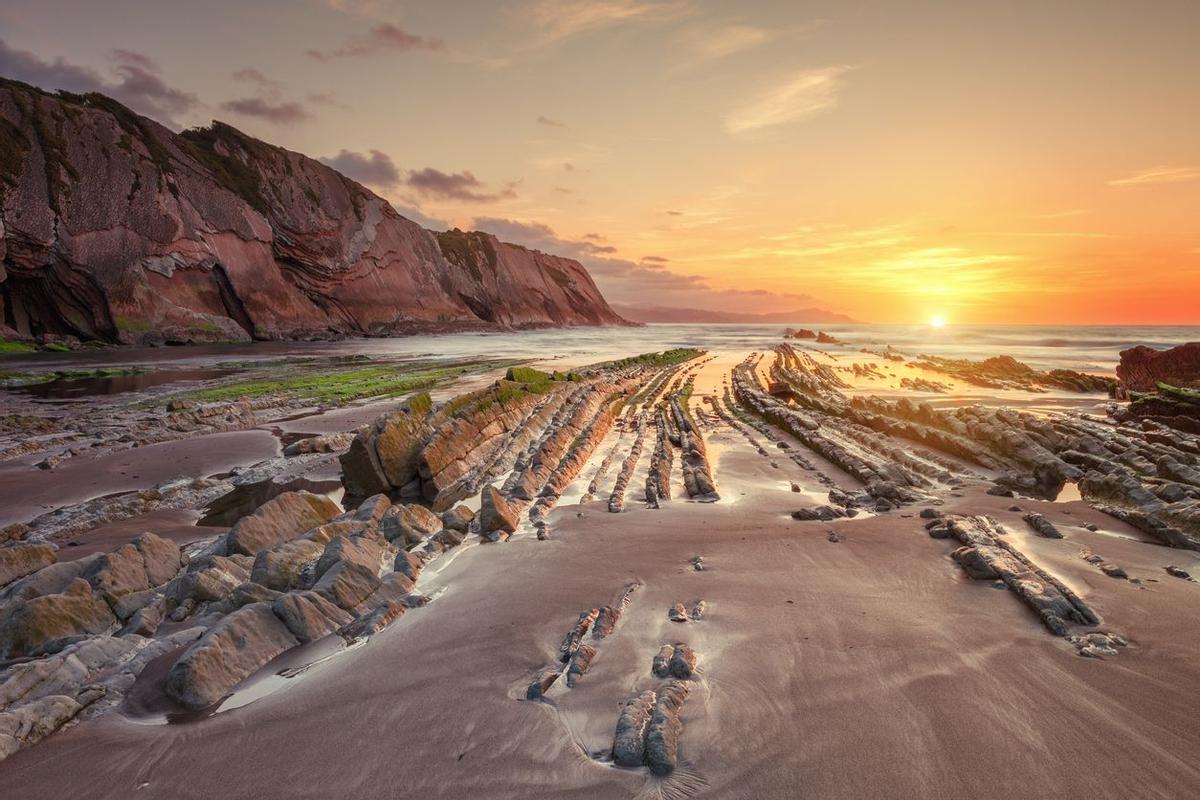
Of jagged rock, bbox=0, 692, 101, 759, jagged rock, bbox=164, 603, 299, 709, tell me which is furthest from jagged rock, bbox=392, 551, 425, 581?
jagged rock, bbox=0, 692, 101, 759

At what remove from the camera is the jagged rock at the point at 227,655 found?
4047mm

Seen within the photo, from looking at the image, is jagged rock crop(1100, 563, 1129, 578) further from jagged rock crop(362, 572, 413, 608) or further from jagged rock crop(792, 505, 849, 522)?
jagged rock crop(362, 572, 413, 608)

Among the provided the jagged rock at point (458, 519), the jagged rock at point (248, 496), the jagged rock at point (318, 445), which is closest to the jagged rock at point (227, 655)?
the jagged rock at point (458, 519)

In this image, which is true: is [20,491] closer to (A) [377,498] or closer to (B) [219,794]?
(A) [377,498]

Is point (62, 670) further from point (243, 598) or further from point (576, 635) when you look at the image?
point (576, 635)

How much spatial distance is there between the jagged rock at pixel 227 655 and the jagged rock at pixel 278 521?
7.15ft

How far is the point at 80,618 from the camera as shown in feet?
16.4

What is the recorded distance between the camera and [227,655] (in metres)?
4.34

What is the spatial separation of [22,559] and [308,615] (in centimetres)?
442

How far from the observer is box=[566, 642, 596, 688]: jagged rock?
4059 millimetres

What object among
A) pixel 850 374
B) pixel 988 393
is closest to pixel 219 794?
pixel 988 393

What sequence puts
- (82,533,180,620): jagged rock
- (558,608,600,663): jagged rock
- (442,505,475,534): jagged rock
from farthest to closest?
1. (442,505,475,534): jagged rock
2. (82,533,180,620): jagged rock
3. (558,608,600,663): jagged rock

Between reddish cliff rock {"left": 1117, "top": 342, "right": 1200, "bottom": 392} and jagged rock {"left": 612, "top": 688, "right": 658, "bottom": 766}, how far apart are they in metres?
28.5

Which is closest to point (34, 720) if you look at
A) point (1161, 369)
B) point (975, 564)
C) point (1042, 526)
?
point (975, 564)
